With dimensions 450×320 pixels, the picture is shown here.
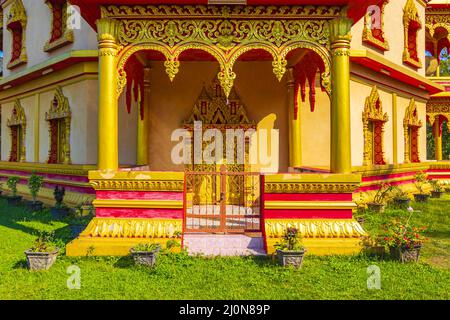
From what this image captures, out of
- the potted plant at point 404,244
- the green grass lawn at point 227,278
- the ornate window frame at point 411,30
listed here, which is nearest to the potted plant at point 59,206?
the green grass lawn at point 227,278

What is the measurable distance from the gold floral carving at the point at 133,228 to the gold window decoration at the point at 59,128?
440 centimetres

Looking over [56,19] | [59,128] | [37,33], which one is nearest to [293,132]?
[59,128]

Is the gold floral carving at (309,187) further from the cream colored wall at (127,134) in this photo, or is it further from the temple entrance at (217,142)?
the cream colored wall at (127,134)

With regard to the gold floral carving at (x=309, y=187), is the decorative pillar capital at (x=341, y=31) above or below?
above

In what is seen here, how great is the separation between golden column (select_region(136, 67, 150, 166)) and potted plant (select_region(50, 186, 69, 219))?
2.34m

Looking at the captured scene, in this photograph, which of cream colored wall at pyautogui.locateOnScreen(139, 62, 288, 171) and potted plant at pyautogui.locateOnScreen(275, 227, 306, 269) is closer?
potted plant at pyautogui.locateOnScreen(275, 227, 306, 269)

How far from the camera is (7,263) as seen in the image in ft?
17.5

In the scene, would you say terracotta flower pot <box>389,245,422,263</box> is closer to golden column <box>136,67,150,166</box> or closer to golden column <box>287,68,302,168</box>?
golden column <box>287,68,302,168</box>

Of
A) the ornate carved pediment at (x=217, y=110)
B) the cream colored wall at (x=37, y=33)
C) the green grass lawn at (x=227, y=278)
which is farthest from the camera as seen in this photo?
the cream colored wall at (x=37, y=33)

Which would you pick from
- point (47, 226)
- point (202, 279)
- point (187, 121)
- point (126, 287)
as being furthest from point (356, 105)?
point (47, 226)

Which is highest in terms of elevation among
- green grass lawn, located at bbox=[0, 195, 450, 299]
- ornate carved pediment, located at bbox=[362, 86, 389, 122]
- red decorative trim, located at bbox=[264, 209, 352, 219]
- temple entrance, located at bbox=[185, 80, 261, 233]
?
ornate carved pediment, located at bbox=[362, 86, 389, 122]

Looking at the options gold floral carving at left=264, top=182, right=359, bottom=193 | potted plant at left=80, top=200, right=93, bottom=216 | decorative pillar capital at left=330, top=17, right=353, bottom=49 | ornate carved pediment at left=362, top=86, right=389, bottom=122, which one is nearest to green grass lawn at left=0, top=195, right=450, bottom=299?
gold floral carving at left=264, top=182, right=359, bottom=193

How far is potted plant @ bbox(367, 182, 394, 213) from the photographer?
360 inches

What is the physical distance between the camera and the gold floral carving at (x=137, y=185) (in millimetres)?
5855
